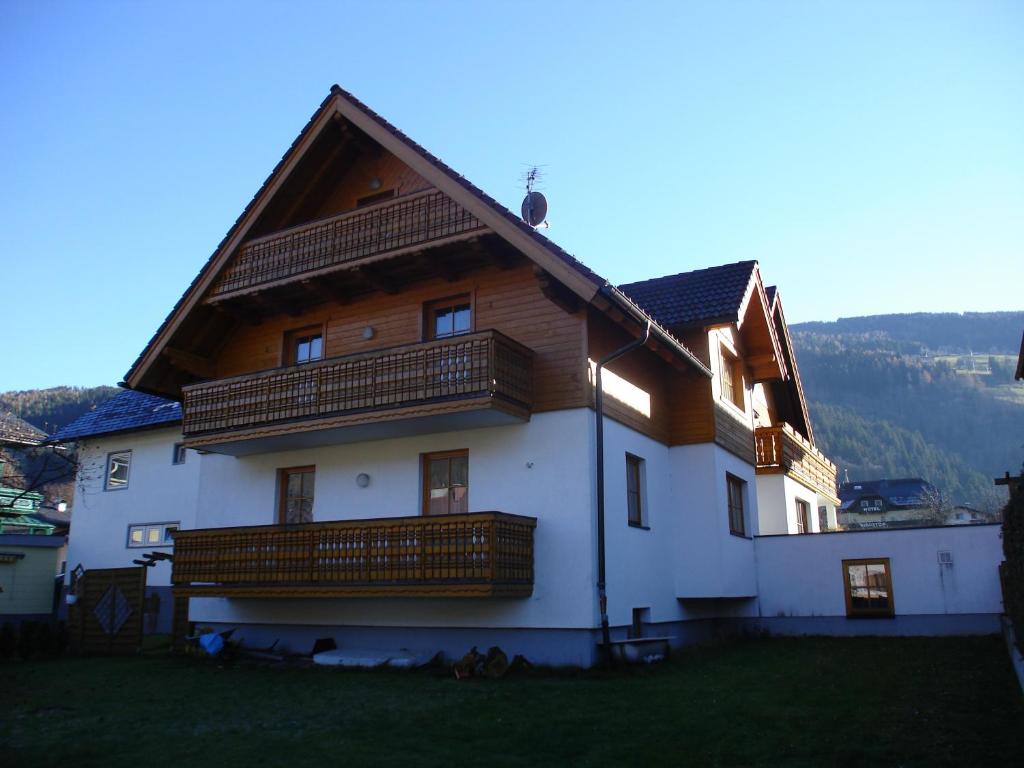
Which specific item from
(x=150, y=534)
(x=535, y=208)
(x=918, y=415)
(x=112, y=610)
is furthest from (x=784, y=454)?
(x=918, y=415)

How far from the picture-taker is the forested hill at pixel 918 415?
120875 millimetres

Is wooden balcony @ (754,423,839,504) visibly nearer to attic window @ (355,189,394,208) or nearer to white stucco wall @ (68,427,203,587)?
attic window @ (355,189,394,208)

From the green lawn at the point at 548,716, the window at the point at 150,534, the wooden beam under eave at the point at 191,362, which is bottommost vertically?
the green lawn at the point at 548,716

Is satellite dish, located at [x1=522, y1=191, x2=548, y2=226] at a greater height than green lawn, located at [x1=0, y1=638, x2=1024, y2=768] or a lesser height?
greater

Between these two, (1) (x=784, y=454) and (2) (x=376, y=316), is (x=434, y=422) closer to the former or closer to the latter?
(2) (x=376, y=316)

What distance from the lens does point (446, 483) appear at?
16.2 metres

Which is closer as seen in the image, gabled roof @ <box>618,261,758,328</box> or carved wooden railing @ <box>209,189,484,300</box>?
carved wooden railing @ <box>209,189,484,300</box>

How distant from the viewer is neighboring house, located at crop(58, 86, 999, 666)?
14.7 meters

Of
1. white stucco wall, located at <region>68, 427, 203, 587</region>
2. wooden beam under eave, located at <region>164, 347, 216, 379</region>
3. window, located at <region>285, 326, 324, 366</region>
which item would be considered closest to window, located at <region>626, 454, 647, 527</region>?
window, located at <region>285, 326, 324, 366</region>

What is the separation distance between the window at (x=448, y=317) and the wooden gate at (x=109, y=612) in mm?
8663

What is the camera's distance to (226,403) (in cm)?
1752

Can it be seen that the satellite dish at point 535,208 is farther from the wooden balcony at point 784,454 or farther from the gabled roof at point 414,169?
the wooden balcony at point 784,454

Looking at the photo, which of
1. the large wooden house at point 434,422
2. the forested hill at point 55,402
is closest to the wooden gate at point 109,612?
the large wooden house at point 434,422

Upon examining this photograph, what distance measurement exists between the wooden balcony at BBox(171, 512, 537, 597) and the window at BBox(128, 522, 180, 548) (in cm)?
910
